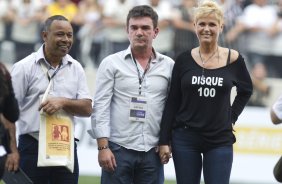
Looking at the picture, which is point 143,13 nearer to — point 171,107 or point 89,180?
point 171,107

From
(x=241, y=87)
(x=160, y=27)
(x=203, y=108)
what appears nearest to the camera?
(x=203, y=108)

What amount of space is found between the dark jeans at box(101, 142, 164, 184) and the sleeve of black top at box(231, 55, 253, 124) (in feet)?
2.60

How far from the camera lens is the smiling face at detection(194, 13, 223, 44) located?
24.1 feet

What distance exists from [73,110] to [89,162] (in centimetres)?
724

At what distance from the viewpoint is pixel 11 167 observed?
6754 mm

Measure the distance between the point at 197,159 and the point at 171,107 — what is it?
49cm

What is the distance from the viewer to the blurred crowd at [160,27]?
15.5 meters

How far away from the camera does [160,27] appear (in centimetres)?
1562

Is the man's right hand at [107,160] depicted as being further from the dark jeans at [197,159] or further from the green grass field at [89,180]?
the green grass field at [89,180]

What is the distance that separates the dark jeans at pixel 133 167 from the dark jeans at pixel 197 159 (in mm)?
200

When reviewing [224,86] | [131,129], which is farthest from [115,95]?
[224,86]

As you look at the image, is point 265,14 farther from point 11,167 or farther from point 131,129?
point 11,167

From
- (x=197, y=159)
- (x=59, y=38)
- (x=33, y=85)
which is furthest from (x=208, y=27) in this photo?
(x=33, y=85)

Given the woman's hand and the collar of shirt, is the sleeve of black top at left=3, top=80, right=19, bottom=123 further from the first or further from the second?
the woman's hand
